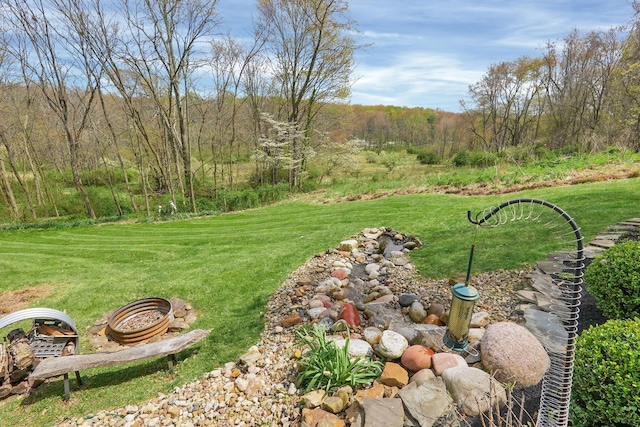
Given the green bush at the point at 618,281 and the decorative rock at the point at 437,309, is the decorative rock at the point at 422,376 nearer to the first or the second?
the decorative rock at the point at 437,309

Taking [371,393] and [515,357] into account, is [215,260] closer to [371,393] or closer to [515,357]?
[371,393]

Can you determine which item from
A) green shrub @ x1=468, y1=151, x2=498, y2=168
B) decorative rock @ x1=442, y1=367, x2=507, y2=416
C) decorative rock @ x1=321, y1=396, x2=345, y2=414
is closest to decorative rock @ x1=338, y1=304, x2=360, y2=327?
decorative rock @ x1=321, y1=396, x2=345, y2=414

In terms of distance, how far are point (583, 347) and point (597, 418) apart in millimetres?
383

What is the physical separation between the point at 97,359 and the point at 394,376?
9.30 feet

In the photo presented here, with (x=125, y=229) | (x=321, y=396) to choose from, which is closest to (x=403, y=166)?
(x=125, y=229)

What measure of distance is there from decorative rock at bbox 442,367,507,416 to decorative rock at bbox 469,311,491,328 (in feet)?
2.30

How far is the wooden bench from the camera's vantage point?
275 cm

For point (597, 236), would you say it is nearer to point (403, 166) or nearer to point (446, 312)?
point (446, 312)

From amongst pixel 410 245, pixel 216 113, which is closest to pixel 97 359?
pixel 410 245

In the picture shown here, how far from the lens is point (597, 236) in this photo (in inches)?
154

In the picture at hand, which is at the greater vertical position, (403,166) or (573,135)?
(573,135)

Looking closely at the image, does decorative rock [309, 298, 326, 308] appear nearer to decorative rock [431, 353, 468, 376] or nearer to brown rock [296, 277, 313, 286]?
brown rock [296, 277, 313, 286]

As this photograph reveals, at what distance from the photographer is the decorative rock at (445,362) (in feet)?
7.77

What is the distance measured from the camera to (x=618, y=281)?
2.48 m
